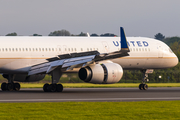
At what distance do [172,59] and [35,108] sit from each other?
2149cm

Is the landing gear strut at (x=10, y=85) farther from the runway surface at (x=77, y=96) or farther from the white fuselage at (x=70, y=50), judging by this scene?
the runway surface at (x=77, y=96)

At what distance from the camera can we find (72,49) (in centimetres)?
3131

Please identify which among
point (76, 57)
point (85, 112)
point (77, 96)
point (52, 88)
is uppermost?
point (76, 57)

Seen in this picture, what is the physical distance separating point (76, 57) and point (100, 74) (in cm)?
473

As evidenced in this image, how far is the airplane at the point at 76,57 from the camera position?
26.9 metres

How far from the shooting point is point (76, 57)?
30.7 meters

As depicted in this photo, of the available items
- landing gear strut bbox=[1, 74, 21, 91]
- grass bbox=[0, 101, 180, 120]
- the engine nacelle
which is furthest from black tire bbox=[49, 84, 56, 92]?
grass bbox=[0, 101, 180, 120]

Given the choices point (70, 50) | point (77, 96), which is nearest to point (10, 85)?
point (70, 50)

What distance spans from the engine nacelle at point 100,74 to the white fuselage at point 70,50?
4675mm

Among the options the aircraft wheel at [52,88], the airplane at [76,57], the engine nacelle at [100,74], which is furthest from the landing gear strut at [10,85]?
the engine nacelle at [100,74]

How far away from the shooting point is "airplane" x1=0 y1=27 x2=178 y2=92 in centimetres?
2694

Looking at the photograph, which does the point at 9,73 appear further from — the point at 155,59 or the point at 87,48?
the point at 155,59

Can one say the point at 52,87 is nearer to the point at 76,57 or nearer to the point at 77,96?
the point at 76,57

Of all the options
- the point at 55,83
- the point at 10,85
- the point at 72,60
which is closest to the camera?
the point at 72,60
